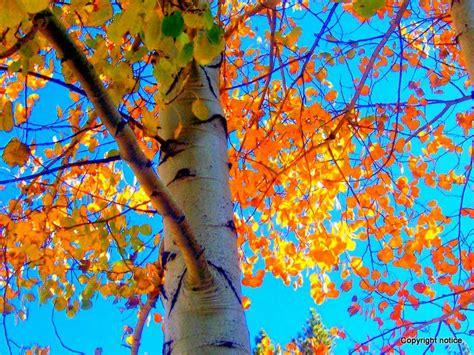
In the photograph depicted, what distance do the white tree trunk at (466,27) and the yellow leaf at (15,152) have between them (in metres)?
1.40

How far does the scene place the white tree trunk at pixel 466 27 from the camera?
152cm

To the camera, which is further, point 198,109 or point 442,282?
point 442,282

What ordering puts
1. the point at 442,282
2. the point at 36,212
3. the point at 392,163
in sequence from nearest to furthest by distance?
the point at 36,212 < the point at 392,163 < the point at 442,282

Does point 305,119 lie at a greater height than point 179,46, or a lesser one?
greater

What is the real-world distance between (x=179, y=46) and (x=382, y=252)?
281 cm

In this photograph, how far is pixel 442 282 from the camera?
13.1 ft

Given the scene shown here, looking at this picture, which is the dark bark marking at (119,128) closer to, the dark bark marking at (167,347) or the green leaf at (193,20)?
the green leaf at (193,20)

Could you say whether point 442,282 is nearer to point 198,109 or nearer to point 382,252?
point 382,252

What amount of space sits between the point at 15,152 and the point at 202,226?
1.92 ft

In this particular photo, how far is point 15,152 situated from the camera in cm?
136

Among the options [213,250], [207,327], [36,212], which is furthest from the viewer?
[36,212]

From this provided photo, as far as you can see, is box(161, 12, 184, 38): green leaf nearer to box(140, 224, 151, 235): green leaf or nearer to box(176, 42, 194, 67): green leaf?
box(176, 42, 194, 67): green leaf

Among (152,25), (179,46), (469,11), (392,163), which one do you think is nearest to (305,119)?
(392,163)

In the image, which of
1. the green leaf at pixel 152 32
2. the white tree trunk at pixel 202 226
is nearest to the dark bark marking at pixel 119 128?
the green leaf at pixel 152 32
